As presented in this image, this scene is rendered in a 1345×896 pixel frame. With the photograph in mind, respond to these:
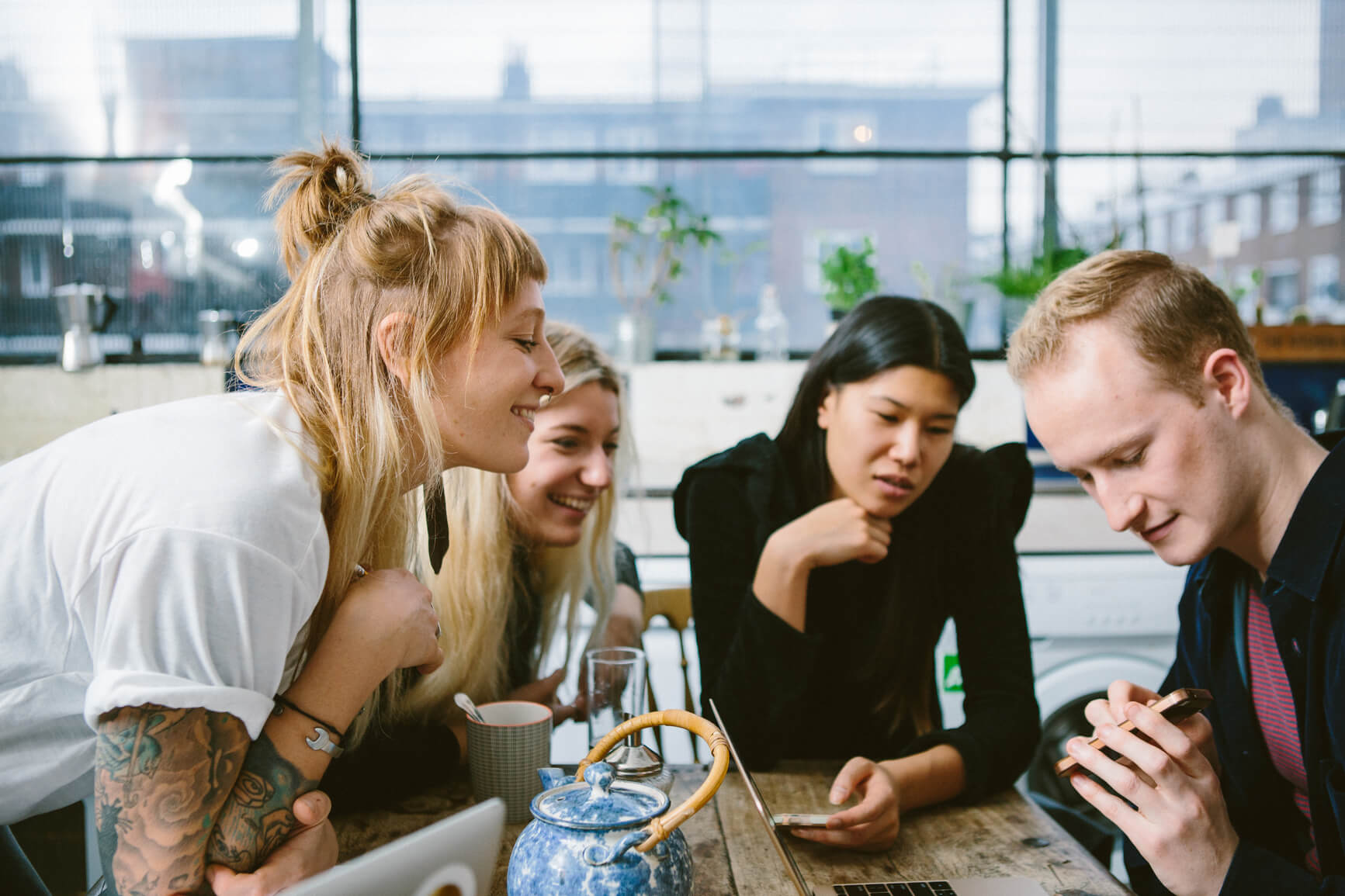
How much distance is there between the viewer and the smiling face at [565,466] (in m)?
1.59

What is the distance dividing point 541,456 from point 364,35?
7.52ft

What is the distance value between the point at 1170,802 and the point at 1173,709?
9 centimetres

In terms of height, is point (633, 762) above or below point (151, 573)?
below

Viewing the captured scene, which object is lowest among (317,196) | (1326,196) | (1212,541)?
(1212,541)

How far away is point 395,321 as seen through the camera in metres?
0.93

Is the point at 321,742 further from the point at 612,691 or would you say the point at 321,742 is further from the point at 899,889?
the point at 899,889

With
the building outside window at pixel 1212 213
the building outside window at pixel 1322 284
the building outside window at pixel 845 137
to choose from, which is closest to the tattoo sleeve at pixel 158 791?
the building outside window at pixel 845 137

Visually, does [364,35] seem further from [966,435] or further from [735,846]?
[735,846]

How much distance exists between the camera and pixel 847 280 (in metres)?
3.06

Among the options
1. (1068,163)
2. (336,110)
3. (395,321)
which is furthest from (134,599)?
(1068,163)

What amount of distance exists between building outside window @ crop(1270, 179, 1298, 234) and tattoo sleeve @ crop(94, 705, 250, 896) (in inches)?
146

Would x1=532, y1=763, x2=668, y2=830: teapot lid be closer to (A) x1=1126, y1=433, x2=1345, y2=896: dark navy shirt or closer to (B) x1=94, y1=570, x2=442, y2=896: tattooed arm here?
(B) x1=94, y1=570, x2=442, y2=896: tattooed arm

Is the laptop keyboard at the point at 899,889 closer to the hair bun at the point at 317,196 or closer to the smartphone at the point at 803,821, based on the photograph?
the smartphone at the point at 803,821

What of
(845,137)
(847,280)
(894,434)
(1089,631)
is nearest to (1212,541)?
(894,434)
